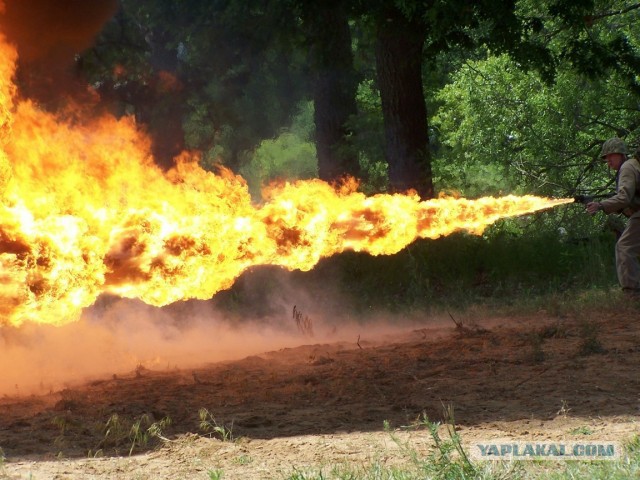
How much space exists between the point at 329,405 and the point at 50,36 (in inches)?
452

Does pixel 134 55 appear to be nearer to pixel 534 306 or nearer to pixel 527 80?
pixel 527 80

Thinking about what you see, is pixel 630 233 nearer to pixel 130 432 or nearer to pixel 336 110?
pixel 130 432

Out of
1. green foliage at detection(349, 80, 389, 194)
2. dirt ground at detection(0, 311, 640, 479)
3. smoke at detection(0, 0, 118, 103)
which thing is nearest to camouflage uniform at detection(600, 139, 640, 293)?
dirt ground at detection(0, 311, 640, 479)

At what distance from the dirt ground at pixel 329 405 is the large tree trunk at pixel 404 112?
18.1 ft

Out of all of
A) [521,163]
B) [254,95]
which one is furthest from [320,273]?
[254,95]

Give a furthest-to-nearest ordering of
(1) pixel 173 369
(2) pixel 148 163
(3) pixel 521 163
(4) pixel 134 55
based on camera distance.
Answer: (4) pixel 134 55 → (3) pixel 521 163 → (2) pixel 148 163 → (1) pixel 173 369

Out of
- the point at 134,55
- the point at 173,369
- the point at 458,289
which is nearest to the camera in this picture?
the point at 173,369

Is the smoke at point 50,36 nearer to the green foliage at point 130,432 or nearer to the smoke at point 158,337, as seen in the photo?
the smoke at point 158,337

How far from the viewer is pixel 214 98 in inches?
1646

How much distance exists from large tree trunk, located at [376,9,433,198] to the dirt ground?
5.50 metres

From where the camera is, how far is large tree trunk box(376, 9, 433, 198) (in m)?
15.6

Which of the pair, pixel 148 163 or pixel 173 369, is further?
pixel 148 163

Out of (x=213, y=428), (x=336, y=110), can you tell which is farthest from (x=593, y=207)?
(x=336, y=110)

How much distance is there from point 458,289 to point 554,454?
8.94 m
